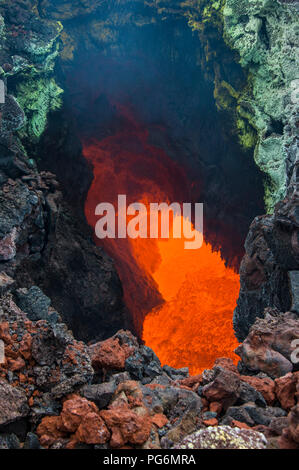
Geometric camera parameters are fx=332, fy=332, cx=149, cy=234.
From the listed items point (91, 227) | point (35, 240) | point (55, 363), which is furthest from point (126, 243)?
point (55, 363)

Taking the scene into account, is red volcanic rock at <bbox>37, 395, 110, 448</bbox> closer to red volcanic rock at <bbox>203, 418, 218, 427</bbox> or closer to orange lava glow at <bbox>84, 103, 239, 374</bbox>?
red volcanic rock at <bbox>203, 418, 218, 427</bbox>

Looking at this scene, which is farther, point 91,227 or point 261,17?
point 91,227

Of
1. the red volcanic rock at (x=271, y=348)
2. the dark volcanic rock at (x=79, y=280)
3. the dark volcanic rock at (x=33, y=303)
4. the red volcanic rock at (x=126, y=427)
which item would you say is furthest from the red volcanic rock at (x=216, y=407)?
the dark volcanic rock at (x=79, y=280)

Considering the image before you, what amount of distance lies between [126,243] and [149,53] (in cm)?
611

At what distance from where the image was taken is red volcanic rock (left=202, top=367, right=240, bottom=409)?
300 cm

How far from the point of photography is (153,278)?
40.7ft

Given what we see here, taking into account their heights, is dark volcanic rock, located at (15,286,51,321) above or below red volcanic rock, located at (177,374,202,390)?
above

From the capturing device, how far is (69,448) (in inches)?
91.7

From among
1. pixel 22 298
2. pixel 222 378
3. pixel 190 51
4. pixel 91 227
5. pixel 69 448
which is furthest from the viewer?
pixel 91 227

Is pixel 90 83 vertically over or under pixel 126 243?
over

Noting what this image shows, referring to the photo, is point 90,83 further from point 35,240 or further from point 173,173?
point 35,240

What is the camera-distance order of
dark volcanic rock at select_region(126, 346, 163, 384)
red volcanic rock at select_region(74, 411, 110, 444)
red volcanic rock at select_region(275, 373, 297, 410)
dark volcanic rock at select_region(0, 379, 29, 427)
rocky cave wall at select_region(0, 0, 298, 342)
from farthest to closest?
rocky cave wall at select_region(0, 0, 298, 342)
dark volcanic rock at select_region(126, 346, 163, 384)
red volcanic rock at select_region(275, 373, 297, 410)
dark volcanic rock at select_region(0, 379, 29, 427)
red volcanic rock at select_region(74, 411, 110, 444)

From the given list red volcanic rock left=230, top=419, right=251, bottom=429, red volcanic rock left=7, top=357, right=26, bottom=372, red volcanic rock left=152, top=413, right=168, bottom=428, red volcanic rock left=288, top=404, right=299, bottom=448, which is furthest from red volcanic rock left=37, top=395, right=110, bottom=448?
red volcanic rock left=288, top=404, right=299, bottom=448

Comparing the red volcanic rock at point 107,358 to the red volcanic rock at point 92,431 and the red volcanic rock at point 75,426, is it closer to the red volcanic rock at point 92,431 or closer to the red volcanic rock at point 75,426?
the red volcanic rock at point 75,426
